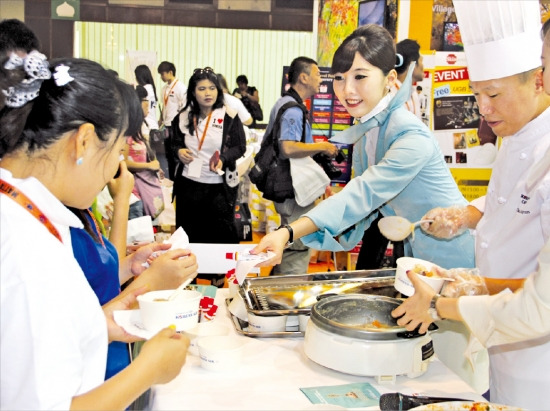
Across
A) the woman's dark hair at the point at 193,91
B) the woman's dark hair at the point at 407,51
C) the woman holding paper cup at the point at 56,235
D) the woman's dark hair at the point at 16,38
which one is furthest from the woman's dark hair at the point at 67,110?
the woman's dark hair at the point at 193,91

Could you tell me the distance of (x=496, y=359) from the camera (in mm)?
1786

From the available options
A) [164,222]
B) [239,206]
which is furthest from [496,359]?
[164,222]

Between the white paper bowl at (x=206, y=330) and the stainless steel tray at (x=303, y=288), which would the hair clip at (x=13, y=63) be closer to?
the white paper bowl at (x=206, y=330)

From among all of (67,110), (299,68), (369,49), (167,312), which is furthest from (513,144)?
(299,68)

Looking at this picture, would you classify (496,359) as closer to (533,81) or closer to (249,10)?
(533,81)

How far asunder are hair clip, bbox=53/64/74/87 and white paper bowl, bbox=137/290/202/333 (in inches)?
18.7

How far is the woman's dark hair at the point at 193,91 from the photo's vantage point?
463cm

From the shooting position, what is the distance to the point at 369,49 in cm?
228

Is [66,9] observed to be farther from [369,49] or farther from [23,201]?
[23,201]

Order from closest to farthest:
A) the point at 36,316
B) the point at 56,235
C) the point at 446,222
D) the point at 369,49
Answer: the point at 36,316 → the point at 56,235 → the point at 446,222 → the point at 369,49

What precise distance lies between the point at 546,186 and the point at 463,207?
2.23 feet

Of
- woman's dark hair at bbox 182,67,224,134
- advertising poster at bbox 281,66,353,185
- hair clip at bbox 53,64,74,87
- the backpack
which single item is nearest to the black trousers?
the backpack

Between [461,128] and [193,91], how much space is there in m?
2.07

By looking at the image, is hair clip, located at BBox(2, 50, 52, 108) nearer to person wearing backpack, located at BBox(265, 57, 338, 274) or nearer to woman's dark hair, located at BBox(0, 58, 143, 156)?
woman's dark hair, located at BBox(0, 58, 143, 156)
